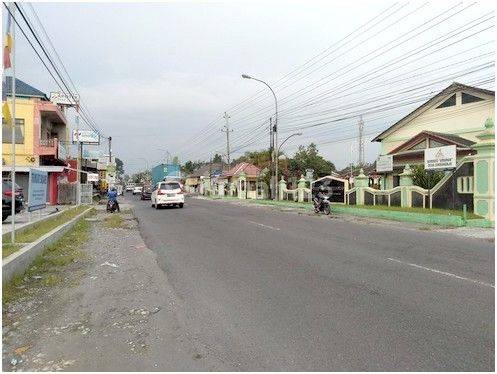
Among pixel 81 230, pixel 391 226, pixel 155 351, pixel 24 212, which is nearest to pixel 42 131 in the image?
pixel 24 212

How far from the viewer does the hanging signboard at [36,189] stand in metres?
12.2

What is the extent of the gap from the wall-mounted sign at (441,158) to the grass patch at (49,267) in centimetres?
1566

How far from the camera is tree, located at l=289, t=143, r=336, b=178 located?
231ft

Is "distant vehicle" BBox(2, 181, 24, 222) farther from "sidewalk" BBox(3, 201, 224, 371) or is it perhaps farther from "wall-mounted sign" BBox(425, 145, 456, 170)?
"wall-mounted sign" BBox(425, 145, 456, 170)

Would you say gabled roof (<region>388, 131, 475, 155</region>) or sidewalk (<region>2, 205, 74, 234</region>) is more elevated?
gabled roof (<region>388, 131, 475, 155</region>)

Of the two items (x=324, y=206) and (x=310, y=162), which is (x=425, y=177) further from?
(x=310, y=162)

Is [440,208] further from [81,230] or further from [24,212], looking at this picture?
[24,212]

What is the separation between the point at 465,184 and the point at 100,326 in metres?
18.0

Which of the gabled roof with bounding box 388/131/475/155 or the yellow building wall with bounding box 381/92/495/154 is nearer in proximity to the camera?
the gabled roof with bounding box 388/131/475/155

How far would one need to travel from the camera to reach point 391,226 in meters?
17.4

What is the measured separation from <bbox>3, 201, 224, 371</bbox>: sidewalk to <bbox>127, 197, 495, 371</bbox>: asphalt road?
0.90 ft

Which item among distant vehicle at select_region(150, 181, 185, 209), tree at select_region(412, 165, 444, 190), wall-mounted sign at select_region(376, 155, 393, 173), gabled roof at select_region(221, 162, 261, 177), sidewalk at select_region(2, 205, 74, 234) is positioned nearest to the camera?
sidewalk at select_region(2, 205, 74, 234)

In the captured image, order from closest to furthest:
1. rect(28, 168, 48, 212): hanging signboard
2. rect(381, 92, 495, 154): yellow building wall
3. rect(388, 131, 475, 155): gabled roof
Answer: rect(28, 168, 48, 212): hanging signboard → rect(388, 131, 475, 155): gabled roof → rect(381, 92, 495, 154): yellow building wall

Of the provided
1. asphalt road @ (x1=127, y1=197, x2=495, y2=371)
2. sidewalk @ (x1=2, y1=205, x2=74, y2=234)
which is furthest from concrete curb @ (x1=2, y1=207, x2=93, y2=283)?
asphalt road @ (x1=127, y1=197, x2=495, y2=371)
